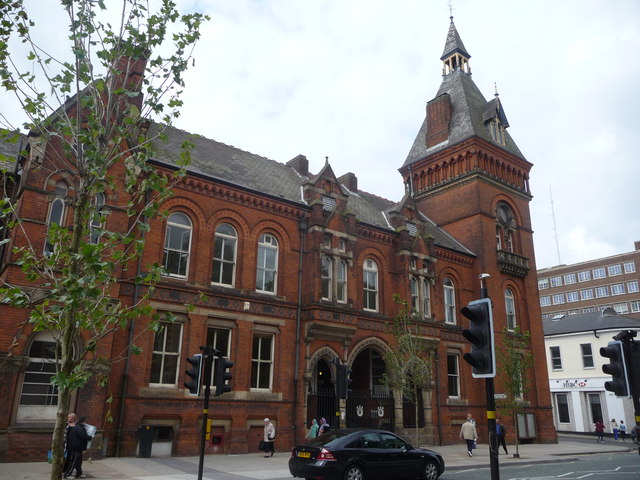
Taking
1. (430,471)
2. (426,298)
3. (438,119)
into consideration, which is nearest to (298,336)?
(426,298)

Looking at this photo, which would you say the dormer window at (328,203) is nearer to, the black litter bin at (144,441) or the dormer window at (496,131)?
the black litter bin at (144,441)

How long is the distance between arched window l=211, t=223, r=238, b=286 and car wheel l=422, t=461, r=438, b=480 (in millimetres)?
10787

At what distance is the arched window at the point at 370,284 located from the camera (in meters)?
26.5

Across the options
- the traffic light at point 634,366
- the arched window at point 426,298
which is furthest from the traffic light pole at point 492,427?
the arched window at point 426,298

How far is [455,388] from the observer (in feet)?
94.5

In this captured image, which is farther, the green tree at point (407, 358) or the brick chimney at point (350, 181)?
the brick chimney at point (350, 181)

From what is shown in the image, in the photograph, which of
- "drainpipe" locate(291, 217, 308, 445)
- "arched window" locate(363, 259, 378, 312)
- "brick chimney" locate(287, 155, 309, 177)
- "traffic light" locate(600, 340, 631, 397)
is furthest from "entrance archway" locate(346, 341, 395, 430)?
"traffic light" locate(600, 340, 631, 397)

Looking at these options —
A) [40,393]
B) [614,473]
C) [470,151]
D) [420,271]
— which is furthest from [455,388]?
[40,393]

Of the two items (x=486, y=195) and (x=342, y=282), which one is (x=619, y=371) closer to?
(x=342, y=282)

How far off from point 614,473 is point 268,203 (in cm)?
1623

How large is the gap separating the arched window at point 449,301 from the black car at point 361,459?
626 inches

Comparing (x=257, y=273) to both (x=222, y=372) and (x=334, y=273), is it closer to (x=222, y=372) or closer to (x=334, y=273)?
(x=334, y=273)

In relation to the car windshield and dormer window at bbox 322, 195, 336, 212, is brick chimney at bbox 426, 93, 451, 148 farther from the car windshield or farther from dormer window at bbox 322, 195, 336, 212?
the car windshield

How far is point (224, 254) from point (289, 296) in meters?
3.51
